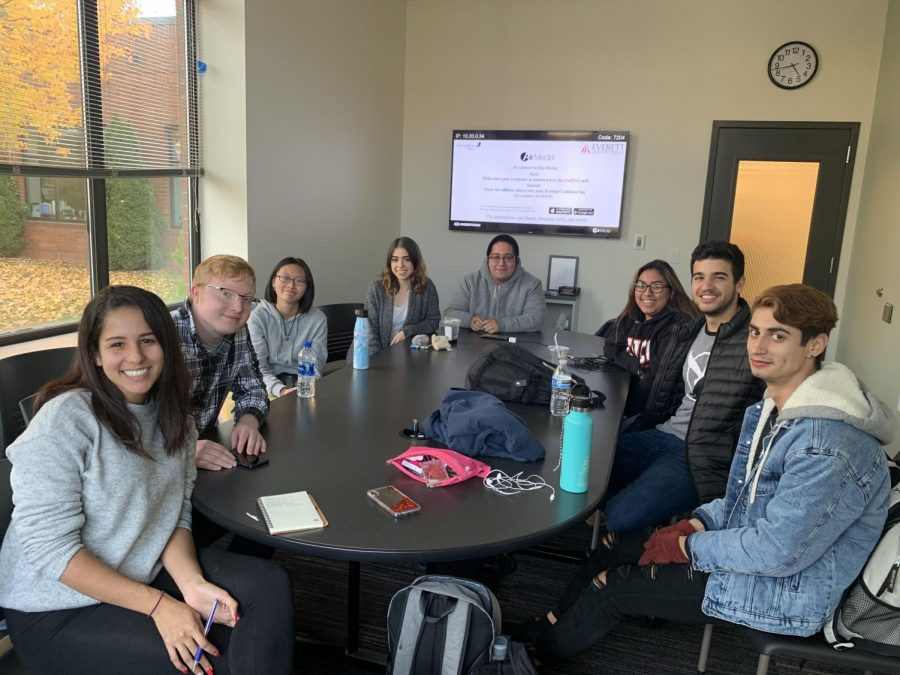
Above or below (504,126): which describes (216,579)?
below

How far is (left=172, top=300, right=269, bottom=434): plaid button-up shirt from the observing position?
1964 millimetres

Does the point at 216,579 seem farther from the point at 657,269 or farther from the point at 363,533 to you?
the point at 657,269

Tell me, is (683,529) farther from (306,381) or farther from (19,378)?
(19,378)

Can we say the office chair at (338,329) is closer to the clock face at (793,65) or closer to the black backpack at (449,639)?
the black backpack at (449,639)

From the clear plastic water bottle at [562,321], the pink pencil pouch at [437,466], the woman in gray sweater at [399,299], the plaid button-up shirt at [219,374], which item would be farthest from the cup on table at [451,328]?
the pink pencil pouch at [437,466]

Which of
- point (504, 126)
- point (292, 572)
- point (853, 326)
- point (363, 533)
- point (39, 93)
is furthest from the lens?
point (504, 126)

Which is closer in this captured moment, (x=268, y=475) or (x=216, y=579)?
(x=216, y=579)

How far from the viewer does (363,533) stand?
4.44 ft

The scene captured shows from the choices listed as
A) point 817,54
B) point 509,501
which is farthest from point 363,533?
point 817,54

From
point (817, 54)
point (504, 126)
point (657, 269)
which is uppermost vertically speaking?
point (817, 54)

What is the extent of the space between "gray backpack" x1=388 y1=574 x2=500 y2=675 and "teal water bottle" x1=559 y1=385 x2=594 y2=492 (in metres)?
0.37

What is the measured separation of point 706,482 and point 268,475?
1336 mm

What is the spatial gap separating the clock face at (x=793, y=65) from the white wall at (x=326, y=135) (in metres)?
2.87

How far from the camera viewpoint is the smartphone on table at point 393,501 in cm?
144
